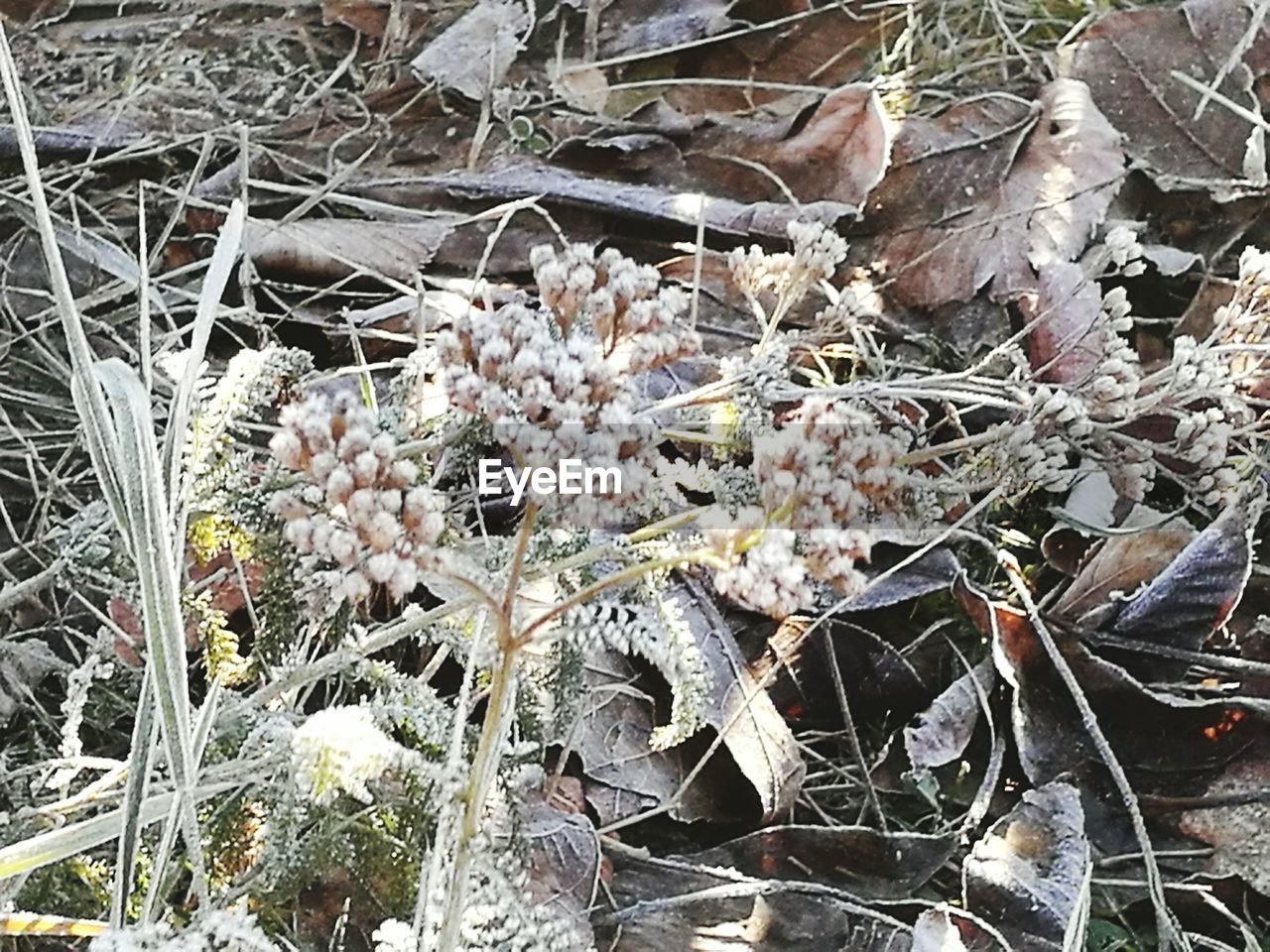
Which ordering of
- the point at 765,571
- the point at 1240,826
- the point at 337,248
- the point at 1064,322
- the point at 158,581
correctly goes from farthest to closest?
1. the point at 337,248
2. the point at 1064,322
3. the point at 1240,826
4. the point at 158,581
5. the point at 765,571

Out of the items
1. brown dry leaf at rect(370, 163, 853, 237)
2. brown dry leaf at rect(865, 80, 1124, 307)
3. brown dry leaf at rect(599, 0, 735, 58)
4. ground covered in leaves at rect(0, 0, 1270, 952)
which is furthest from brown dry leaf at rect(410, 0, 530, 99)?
brown dry leaf at rect(865, 80, 1124, 307)

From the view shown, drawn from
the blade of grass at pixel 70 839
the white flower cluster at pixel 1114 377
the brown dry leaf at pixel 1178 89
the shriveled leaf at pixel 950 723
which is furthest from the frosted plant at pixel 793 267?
the brown dry leaf at pixel 1178 89

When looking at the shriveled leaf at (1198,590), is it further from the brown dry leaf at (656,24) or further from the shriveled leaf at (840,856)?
the brown dry leaf at (656,24)

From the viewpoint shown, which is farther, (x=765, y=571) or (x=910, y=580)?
(x=910, y=580)

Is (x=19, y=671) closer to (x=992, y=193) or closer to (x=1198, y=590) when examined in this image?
(x=1198, y=590)

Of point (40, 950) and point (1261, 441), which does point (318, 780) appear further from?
point (1261, 441)

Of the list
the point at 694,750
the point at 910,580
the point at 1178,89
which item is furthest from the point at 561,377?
the point at 1178,89
